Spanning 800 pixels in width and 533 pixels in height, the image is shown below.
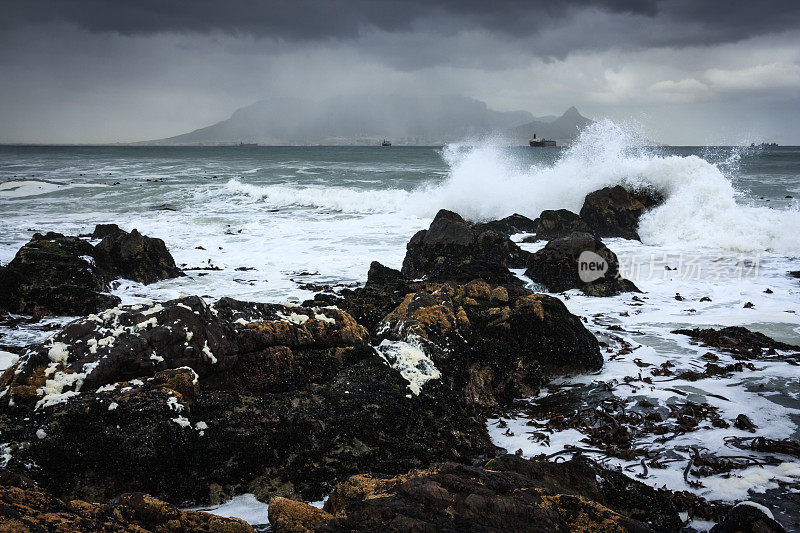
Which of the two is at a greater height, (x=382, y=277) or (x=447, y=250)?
(x=447, y=250)

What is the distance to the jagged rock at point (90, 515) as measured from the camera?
1759mm

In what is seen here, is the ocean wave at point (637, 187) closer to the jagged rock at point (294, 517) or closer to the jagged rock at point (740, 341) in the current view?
the jagged rock at point (740, 341)

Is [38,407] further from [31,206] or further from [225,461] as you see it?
[31,206]

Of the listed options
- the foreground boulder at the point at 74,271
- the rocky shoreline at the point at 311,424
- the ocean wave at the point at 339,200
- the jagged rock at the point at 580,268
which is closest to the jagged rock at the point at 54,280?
the foreground boulder at the point at 74,271

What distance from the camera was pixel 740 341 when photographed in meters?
6.21

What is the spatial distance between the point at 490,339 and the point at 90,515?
3.81 m

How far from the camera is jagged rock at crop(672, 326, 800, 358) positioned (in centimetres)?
595

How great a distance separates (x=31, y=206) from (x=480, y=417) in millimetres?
23939

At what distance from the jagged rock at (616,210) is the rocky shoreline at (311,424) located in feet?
33.4

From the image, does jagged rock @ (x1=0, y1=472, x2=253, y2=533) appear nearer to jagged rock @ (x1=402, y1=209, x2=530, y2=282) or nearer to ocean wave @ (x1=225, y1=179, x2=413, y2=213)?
jagged rock @ (x1=402, y1=209, x2=530, y2=282)

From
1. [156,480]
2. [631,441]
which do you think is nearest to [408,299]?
[631,441]

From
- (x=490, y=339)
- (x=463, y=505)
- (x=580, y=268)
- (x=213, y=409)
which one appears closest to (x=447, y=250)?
(x=580, y=268)

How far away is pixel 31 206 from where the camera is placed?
21.7 m

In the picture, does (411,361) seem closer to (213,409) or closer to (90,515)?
(213,409)
